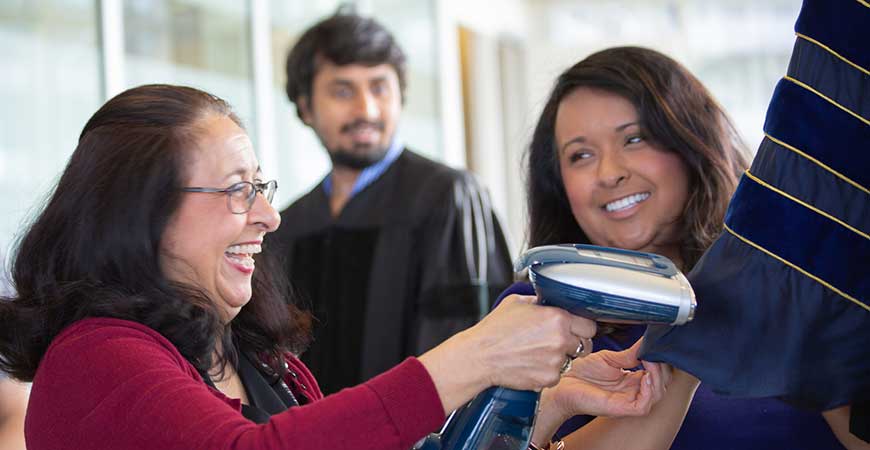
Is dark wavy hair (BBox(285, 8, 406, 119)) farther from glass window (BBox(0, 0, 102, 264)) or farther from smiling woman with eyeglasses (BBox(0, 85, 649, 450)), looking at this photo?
smiling woman with eyeglasses (BBox(0, 85, 649, 450))

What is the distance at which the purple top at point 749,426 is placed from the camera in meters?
1.58

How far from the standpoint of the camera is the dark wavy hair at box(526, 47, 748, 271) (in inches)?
73.7

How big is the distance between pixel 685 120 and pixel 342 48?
1.88m

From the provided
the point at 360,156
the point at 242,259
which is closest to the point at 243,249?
the point at 242,259

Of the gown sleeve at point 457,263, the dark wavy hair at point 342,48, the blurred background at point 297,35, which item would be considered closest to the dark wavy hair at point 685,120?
the blurred background at point 297,35

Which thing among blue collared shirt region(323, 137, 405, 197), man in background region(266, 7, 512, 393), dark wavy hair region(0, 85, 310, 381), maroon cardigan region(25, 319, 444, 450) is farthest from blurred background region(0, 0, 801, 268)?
blue collared shirt region(323, 137, 405, 197)

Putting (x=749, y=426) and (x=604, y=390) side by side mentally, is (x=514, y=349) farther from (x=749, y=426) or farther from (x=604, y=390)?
(x=749, y=426)

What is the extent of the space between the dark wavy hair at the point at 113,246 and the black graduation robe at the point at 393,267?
1753 millimetres

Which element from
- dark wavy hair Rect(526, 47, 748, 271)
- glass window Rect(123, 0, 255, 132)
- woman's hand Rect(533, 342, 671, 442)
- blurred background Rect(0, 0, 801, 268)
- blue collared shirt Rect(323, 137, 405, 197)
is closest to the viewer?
woman's hand Rect(533, 342, 671, 442)

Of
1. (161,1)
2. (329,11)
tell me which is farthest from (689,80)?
(329,11)

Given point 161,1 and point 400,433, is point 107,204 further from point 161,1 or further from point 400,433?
point 161,1

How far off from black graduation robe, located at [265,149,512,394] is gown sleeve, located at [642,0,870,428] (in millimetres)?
1926

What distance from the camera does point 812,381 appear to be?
4.21ft

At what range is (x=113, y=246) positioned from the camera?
1442 millimetres
